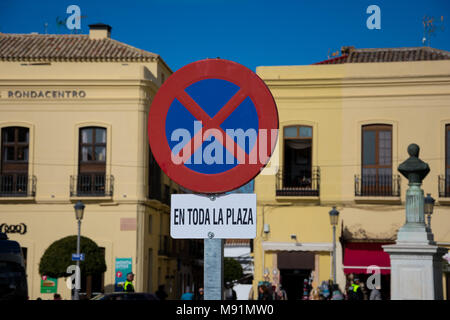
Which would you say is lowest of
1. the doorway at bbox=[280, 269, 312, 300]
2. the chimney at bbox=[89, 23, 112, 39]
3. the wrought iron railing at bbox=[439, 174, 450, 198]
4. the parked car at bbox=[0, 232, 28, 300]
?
the doorway at bbox=[280, 269, 312, 300]

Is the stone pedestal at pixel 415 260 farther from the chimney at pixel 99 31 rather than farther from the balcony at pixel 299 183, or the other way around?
the chimney at pixel 99 31

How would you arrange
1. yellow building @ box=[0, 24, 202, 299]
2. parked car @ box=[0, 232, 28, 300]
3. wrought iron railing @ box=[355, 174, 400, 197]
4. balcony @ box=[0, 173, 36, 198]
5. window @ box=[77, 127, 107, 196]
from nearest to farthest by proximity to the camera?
parked car @ box=[0, 232, 28, 300] → wrought iron railing @ box=[355, 174, 400, 197] → yellow building @ box=[0, 24, 202, 299] → window @ box=[77, 127, 107, 196] → balcony @ box=[0, 173, 36, 198]

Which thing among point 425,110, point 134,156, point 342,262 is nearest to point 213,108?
point 342,262

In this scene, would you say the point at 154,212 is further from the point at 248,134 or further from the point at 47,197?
the point at 248,134

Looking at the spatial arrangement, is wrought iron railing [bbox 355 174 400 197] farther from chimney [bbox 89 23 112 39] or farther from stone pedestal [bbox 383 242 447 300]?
stone pedestal [bbox 383 242 447 300]

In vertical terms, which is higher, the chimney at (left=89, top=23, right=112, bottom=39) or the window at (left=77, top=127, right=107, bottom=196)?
the chimney at (left=89, top=23, right=112, bottom=39)

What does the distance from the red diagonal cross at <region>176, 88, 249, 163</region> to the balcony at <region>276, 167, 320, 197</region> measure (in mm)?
26753

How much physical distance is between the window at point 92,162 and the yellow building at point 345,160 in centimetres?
683

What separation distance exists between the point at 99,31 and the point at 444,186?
1669 centimetres

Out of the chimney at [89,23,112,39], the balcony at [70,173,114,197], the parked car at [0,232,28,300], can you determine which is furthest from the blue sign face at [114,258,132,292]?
the parked car at [0,232,28,300]

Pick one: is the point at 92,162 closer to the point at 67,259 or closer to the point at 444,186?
the point at 67,259

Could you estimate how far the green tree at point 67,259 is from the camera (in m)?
29.4

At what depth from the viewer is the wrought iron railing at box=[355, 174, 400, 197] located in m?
30.6

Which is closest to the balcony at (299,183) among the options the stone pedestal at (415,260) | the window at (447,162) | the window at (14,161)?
the window at (447,162)
